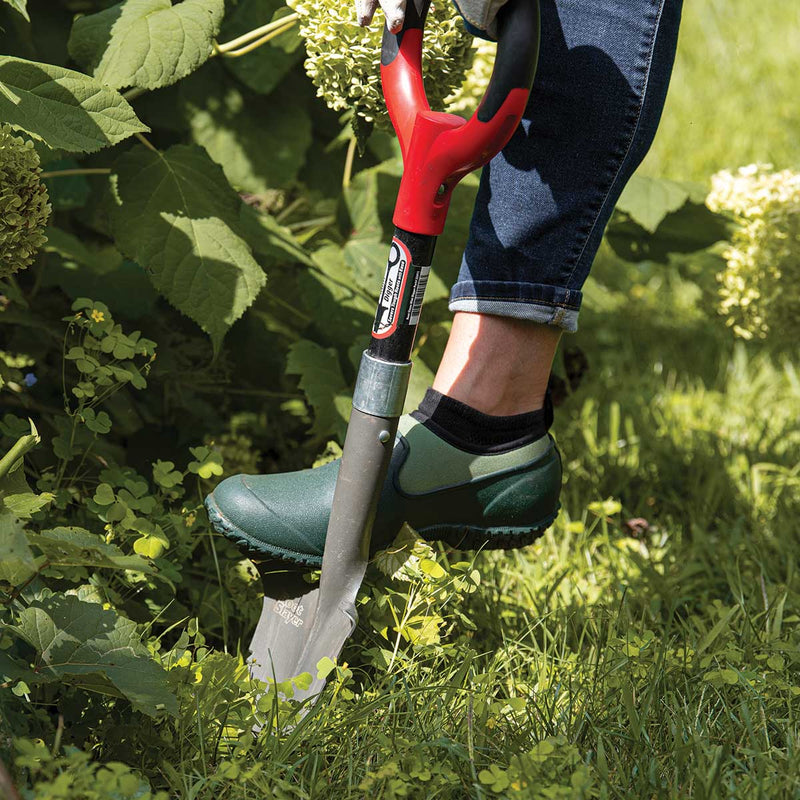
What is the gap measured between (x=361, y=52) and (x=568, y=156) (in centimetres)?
36

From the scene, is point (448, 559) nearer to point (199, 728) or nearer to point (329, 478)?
point (329, 478)

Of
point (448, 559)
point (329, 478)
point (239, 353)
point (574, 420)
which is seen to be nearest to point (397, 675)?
point (329, 478)

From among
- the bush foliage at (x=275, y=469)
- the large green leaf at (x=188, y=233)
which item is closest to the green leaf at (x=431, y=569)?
the bush foliage at (x=275, y=469)

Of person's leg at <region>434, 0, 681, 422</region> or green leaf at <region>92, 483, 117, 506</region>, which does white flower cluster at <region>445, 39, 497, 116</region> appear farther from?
green leaf at <region>92, 483, 117, 506</region>

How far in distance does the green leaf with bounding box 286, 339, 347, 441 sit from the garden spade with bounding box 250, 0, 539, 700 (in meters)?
0.36

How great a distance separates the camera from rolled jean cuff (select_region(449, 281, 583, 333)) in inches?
55.1

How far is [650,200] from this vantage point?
2.02m

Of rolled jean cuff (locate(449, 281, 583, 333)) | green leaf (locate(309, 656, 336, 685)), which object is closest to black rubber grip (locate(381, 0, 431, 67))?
rolled jean cuff (locate(449, 281, 583, 333))

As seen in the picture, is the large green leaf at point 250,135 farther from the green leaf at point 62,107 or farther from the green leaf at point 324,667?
the green leaf at point 324,667

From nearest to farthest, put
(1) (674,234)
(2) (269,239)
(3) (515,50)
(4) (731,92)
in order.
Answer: (3) (515,50) < (2) (269,239) < (1) (674,234) < (4) (731,92)

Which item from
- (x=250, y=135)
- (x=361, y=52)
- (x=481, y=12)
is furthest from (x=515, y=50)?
(x=250, y=135)

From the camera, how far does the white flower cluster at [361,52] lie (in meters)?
1.48

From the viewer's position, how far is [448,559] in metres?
1.80

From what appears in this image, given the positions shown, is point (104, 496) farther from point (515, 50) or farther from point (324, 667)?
point (515, 50)
